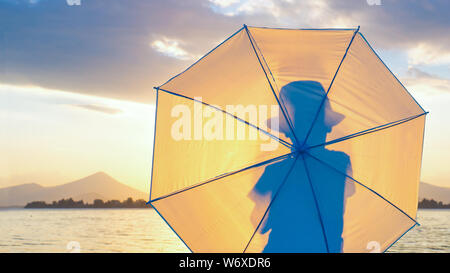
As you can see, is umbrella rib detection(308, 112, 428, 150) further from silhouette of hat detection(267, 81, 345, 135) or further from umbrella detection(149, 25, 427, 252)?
silhouette of hat detection(267, 81, 345, 135)

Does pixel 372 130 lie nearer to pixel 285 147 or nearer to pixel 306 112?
pixel 306 112

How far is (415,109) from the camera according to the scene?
7203 millimetres

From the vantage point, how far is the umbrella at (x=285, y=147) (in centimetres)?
636

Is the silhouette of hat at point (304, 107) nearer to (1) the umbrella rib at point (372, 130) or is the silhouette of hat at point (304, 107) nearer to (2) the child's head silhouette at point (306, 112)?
(2) the child's head silhouette at point (306, 112)

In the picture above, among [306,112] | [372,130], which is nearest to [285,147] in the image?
[306,112]

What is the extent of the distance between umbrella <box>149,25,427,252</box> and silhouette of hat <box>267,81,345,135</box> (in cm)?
2

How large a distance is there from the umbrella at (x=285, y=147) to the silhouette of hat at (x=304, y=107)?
0.02 metres

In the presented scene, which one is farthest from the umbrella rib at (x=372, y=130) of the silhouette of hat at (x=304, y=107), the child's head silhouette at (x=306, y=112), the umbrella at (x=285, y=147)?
the silhouette of hat at (x=304, y=107)

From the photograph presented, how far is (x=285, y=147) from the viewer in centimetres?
617

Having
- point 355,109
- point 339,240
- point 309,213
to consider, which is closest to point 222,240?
point 309,213

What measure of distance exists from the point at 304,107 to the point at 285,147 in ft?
2.47
